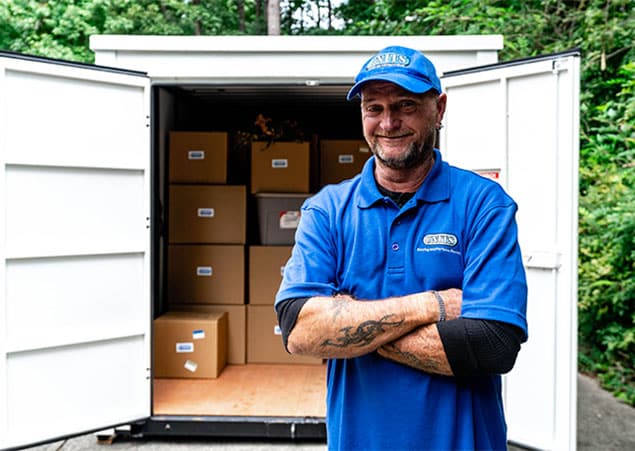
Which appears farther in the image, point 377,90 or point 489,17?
point 489,17

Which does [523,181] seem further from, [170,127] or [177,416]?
[170,127]

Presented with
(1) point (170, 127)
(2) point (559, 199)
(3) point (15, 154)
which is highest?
(1) point (170, 127)

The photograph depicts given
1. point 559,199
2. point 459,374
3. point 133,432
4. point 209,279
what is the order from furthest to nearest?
point 209,279, point 133,432, point 559,199, point 459,374

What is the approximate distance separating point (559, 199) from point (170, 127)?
3.43 metres

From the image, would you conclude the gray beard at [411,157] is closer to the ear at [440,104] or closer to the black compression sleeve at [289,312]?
the ear at [440,104]

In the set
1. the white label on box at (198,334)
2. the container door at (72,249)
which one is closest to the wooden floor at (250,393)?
the white label on box at (198,334)

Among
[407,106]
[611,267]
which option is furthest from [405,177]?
[611,267]

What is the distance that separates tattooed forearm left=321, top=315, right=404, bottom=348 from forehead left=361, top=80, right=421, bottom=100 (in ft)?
1.85

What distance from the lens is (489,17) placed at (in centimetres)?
696

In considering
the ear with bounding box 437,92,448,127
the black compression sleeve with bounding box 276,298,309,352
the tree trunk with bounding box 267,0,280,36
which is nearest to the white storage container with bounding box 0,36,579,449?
the ear with bounding box 437,92,448,127

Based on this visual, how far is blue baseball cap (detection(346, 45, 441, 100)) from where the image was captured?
1362 mm

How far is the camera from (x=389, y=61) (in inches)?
55.1

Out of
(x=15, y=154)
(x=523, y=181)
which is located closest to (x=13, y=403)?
(x=15, y=154)

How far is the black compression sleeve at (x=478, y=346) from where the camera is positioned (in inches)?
50.3
